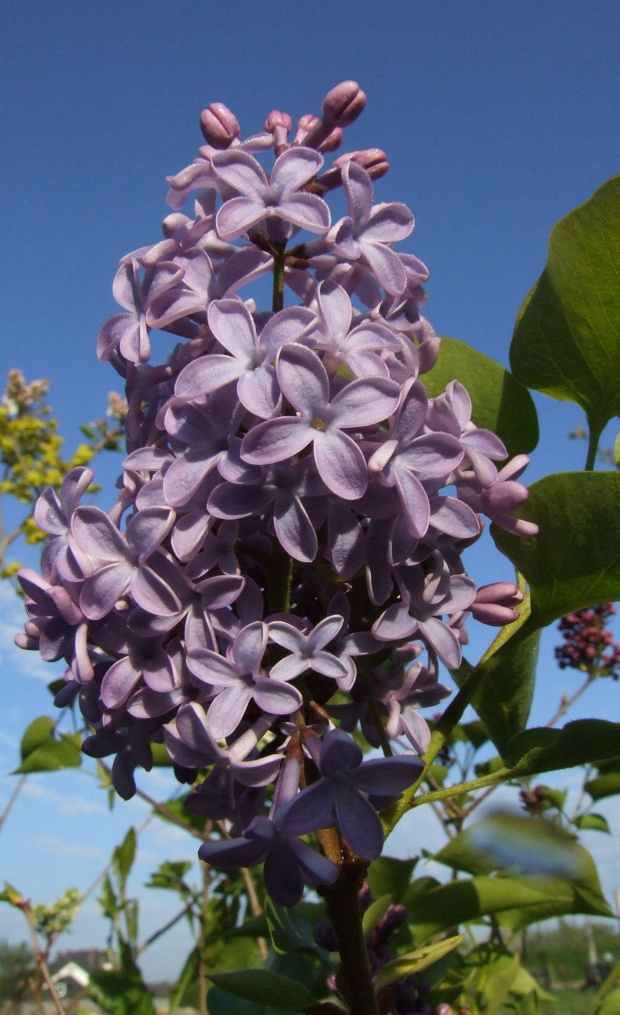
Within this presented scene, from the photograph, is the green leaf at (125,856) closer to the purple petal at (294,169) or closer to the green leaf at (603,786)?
the green leaf at (603,786)

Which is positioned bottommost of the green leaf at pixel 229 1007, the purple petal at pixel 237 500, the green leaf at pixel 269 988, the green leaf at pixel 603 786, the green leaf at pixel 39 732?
the green leaf at pixel 229 1007

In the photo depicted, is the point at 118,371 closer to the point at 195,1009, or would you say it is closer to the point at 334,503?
the point at 334,503

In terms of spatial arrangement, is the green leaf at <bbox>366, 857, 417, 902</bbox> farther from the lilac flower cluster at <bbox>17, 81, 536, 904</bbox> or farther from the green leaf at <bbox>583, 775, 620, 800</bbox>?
the green leaf at <bbox>583, 775, 620, 800</bbox>

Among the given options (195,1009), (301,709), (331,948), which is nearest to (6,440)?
(195,1009)

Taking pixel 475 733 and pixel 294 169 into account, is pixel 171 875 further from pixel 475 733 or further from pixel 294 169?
pixel 294 169

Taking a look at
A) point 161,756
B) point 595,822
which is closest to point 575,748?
point 161,756

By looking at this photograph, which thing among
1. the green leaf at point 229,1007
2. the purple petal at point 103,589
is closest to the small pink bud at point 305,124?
the purple petal at point 103,589
